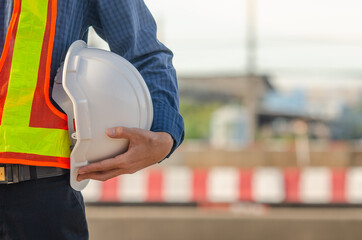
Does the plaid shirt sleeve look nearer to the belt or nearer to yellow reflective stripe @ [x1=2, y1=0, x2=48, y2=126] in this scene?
yellow reflective stripe @ [x1=2, y1=0, x2=48, y2=126]

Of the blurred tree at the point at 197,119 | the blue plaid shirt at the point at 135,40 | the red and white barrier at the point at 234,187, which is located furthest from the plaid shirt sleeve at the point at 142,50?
the blurred tree at the point at 197,119

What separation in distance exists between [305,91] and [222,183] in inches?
843

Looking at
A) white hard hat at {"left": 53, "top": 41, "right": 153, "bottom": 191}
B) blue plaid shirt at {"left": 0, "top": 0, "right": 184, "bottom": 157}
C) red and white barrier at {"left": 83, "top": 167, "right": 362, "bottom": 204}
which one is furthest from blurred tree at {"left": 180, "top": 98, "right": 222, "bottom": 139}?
white hard hat at {"left": 53, "top": 41, "right": 153, "bottom": 191}

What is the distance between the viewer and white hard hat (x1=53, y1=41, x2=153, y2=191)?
1666 millimetres

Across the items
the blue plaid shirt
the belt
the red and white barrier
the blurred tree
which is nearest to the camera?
the belt

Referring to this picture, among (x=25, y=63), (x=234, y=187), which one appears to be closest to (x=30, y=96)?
(x=25, y=63)

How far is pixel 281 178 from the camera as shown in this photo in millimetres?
8242

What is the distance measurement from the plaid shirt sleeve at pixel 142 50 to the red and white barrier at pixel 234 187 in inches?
245

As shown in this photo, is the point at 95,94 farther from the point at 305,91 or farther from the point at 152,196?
the point at 305,91

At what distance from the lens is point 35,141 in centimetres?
167

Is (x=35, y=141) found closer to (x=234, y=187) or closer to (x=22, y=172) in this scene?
(x=22, y=172)

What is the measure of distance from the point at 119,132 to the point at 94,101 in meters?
0.10

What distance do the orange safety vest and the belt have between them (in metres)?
0.02

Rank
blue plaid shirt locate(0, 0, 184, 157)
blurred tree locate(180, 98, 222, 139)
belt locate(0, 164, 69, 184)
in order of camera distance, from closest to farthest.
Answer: belt locate(0, 164, 69, 184) < blue plaid shirt locate(0, 0, 184, 157) < blurred tree locate(180, 98, 222, 139)
